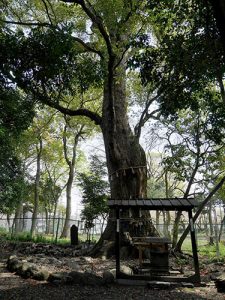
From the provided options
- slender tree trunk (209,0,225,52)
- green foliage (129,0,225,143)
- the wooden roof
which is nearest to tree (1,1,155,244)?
green foliage (129,0,225,143)

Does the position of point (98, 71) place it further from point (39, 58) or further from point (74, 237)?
point (74, 237)

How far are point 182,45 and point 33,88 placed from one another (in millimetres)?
4423

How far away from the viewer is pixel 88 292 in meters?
5.53

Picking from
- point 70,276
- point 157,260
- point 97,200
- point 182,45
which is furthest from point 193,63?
point 97,200

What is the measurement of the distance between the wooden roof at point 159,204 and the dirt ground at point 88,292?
1609 mm

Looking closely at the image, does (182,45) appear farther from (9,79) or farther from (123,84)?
(123,84)

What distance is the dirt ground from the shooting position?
5.19m


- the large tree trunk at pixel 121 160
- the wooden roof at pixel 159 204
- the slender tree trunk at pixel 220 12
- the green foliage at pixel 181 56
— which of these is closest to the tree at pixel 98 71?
the large tree trunk at pixel 121 160

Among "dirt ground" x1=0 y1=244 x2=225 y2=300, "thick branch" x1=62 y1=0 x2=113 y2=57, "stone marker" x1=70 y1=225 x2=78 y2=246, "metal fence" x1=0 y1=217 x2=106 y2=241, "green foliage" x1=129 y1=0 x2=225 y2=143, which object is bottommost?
"dirt ground" x1=0 y1=244 x2=225 y2=300

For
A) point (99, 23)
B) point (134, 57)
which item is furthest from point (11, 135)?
point (134, 57)

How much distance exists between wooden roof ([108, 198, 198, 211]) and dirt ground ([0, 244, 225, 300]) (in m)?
1.61

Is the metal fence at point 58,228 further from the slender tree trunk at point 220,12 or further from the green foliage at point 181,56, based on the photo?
the slender tree trunk at point 220,12

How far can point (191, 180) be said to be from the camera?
41.3 feet

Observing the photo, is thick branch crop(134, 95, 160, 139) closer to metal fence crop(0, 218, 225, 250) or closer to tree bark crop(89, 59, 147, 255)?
tree bark crop(89, 59, 147, 255)
